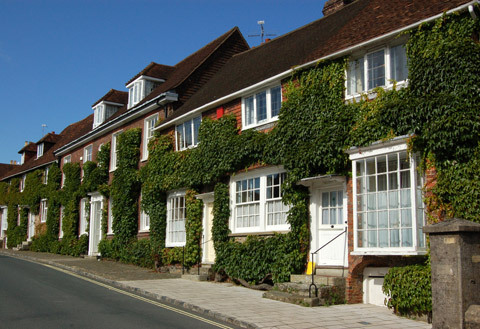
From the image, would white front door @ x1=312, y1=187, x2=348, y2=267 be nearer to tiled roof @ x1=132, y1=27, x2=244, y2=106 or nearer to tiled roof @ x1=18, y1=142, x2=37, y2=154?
tiled roof @ x1=132, y1=27, x2=244, y2=106

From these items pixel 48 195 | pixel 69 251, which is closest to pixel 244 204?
pixel 69 251

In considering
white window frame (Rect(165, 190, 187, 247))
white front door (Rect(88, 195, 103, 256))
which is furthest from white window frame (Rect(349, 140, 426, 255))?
white front door (Rect(88, 195, 103, 256))

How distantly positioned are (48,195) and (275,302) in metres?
26.7

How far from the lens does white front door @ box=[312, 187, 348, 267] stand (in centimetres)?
1333

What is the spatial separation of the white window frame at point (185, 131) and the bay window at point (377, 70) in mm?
7391

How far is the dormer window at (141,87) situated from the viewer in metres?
26.8

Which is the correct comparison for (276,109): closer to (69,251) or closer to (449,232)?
(449,232)

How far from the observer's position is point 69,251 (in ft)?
98.4

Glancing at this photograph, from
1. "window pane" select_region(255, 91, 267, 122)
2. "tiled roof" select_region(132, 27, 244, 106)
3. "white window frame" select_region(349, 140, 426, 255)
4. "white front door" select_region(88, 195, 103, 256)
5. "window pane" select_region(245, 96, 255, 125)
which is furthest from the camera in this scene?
"white front door" select_region(88, 195, 103, 256)

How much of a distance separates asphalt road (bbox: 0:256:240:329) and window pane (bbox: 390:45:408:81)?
710 centimetres

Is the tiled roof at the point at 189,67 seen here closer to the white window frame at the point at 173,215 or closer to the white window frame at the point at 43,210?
the white window frame at the point at 173,215

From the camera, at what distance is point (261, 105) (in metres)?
16.6

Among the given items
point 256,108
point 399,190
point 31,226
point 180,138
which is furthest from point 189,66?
point 31,226

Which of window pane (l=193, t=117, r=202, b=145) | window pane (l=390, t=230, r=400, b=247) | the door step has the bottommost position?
the door step
